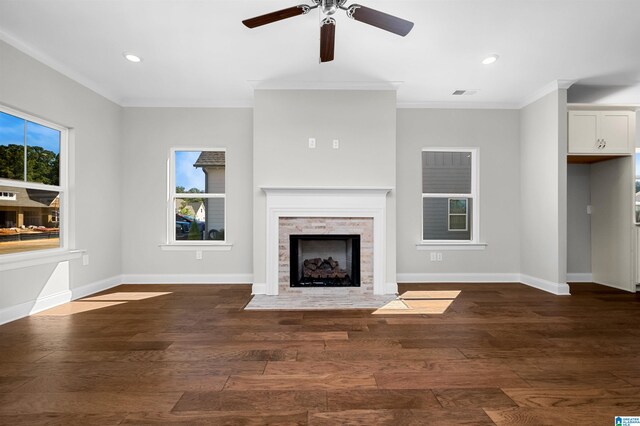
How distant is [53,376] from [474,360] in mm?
2702

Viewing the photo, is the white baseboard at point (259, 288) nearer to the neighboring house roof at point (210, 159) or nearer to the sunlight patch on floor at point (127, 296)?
the sunlight patch on floor at point (127, 296)

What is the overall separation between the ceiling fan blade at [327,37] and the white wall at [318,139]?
1266 mm

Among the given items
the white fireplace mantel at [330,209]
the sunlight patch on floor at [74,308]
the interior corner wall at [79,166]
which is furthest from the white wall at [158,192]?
the sunlight patch on floor at [74,308]

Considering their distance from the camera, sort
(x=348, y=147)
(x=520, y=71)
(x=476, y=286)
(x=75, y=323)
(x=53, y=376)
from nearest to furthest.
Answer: (x=53, y=376)
(x=75, y=323)
(x=520, y=71)
(x=348, y=147)
(x=476, y=286)

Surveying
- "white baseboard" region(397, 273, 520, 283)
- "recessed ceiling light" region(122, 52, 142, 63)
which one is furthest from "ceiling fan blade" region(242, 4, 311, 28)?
"white baseboard" region(397, 273, 520, 283)

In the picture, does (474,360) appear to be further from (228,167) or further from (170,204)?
(170,204)

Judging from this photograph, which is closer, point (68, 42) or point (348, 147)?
point (68, 42)

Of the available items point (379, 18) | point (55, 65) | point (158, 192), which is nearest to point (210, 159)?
point (158, 192)

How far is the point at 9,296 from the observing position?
9.37ft

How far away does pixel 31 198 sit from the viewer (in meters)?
3.23

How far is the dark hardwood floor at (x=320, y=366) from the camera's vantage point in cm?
156

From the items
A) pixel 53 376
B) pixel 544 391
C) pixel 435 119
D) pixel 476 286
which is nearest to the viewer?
pixel 544 391

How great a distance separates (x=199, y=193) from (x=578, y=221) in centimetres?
556

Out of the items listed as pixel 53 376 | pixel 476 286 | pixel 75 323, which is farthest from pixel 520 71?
pixel 75 323
